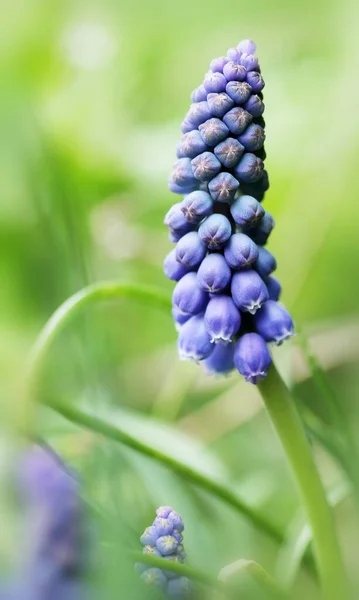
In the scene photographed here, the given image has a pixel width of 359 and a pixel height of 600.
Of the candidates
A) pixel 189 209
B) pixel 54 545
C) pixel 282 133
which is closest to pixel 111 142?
pixel 282 133

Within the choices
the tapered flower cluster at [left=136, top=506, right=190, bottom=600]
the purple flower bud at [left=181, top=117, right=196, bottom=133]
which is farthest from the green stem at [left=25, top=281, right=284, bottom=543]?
the purple flower bud at [left=181, top=117, right=196, bottom=133]

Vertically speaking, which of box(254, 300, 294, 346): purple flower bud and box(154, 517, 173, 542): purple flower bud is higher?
box(254, 300, 294, 346): purple flower bud

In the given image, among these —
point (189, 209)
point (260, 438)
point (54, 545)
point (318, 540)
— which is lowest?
point (260, 438)

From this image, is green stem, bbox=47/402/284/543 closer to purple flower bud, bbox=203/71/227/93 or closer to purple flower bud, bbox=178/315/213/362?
purple flower bud, bbox=178/315/213/362

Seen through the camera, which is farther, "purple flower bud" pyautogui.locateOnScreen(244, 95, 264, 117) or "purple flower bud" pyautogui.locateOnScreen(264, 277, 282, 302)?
"purple flower bud" pyautogui.locateOnScreen(264, 277, 282, 302)

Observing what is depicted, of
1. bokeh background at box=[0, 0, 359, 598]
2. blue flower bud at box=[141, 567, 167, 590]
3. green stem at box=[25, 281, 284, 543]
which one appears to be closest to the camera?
A: blue flower bud at box=[141, 567, 167, 590]

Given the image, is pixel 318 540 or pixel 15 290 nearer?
pixel 318 540

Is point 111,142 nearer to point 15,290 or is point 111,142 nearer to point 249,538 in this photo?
point 15,290
